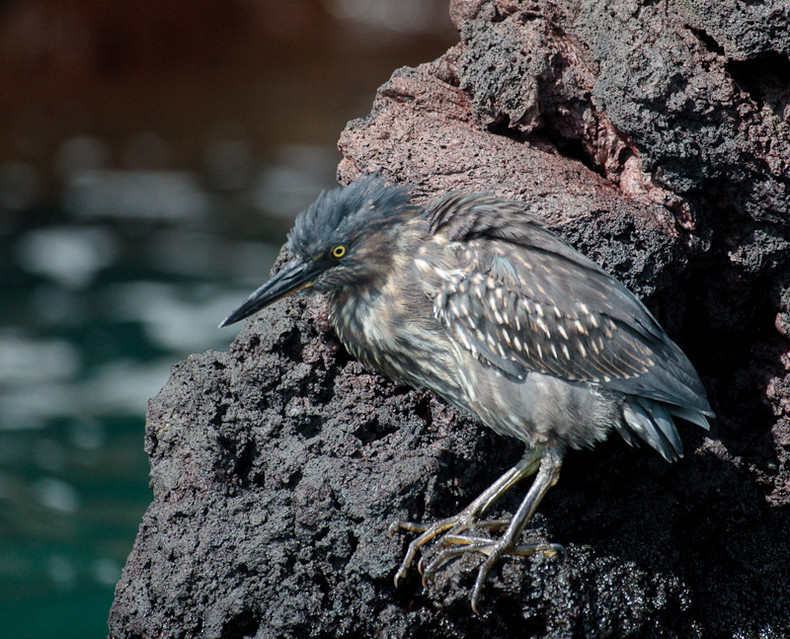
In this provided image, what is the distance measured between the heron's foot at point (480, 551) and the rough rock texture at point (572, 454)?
0.15 feet

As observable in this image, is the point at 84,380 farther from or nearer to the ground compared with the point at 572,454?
farther from the ground

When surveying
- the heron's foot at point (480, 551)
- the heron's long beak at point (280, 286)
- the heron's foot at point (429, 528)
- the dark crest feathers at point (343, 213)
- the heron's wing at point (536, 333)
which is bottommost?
the heron's foot at point (480, 551)

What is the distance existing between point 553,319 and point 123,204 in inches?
297

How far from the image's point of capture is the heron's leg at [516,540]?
3.40 meters

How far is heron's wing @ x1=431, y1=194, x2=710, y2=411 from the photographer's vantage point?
3.45 meters

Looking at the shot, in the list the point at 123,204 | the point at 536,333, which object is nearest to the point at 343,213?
the point at 536,333

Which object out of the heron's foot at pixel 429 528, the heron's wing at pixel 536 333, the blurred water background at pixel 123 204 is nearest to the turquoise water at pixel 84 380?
the blurred water background at pixel 123 204

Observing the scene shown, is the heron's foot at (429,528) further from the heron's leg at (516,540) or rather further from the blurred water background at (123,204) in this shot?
the blurred water background at (123,204)

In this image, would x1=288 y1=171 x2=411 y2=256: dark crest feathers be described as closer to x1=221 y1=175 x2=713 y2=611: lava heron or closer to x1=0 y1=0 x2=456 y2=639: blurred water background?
x1=221 y1=175 x2=713 y2=611: lava heron

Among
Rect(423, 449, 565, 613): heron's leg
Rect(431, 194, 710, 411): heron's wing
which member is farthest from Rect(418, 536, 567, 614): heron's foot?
Rect(431, 194, 710, 411): heron's wing

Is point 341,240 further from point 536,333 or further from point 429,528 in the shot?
point 429,528

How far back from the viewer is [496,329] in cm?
344

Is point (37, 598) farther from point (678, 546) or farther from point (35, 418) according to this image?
point (678, 546)

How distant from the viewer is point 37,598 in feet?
21.1
